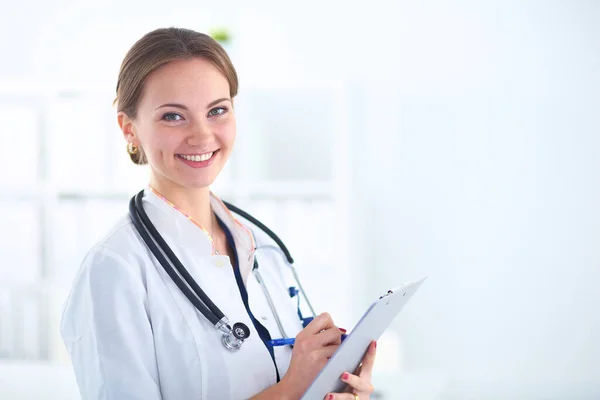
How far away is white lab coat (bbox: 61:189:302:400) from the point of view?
1.12m

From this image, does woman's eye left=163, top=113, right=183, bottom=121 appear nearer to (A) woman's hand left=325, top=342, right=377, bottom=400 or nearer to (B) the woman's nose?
(B) the woman's nose

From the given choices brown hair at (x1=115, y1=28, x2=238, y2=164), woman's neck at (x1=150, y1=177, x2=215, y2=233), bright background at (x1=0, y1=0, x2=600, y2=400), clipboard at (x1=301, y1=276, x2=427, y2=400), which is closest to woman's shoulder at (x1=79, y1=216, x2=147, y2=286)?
woman's neck at (x1=150, y1=177, x2=215, y2=233)

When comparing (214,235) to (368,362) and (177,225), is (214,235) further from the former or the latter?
(368,362)

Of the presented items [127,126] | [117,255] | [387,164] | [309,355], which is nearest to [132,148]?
[127,126]

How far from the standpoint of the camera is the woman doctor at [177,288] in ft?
3.71

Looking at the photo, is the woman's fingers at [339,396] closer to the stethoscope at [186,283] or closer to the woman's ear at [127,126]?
the stethoscope at [186,283]

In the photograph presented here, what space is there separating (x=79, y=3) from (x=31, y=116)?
93 cm

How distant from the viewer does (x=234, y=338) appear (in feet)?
3.98

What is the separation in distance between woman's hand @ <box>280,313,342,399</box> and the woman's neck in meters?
0.34

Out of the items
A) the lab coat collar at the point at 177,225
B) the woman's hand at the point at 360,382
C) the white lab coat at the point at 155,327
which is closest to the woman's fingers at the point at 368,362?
the woman's hand at the point at 360,382

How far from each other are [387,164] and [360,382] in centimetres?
251

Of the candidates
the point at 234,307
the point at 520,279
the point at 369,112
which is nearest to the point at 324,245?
the point at 369,112

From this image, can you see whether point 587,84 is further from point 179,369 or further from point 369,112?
point 179,369

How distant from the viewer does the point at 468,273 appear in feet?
11.8
